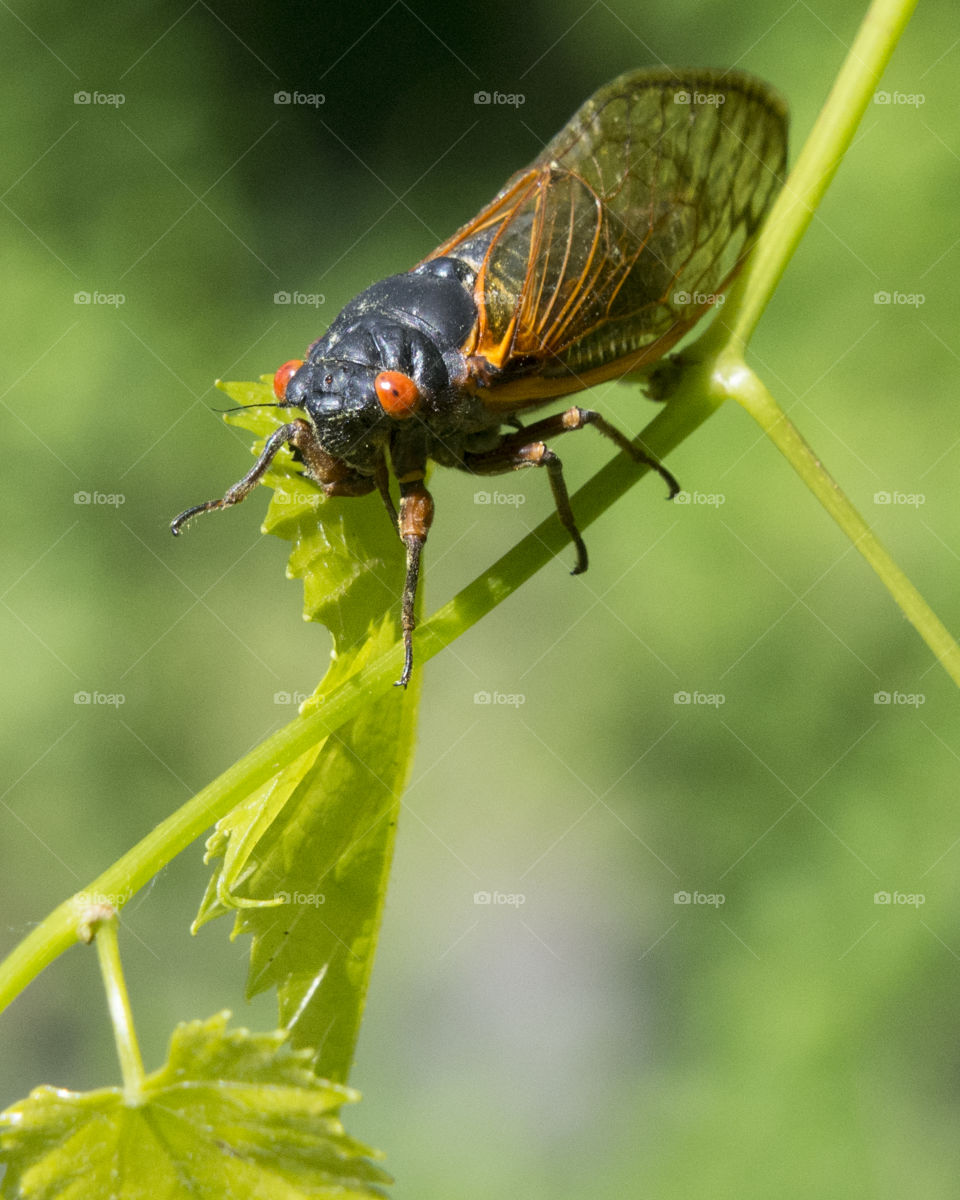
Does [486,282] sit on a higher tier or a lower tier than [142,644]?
higher

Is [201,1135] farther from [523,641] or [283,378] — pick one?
[523,641]

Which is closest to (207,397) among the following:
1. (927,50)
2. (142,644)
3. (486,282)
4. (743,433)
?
(142,644)

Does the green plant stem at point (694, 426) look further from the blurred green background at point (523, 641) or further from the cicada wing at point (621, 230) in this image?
the blurred green background at point (523, 641)

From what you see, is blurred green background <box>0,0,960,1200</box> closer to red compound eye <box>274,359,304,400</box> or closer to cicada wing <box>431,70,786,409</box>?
cicada wing <box>431,70,786,409</box>

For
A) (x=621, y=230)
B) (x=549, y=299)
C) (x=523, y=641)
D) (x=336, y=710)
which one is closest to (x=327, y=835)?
(x=336, y=710)

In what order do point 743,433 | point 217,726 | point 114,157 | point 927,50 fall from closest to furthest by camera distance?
point 927,50 < point 743,433 < point 217,726 < point 114,157

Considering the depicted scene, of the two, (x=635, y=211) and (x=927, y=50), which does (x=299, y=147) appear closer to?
(x=927, y=50)

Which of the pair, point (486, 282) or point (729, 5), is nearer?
point (486, 282)
